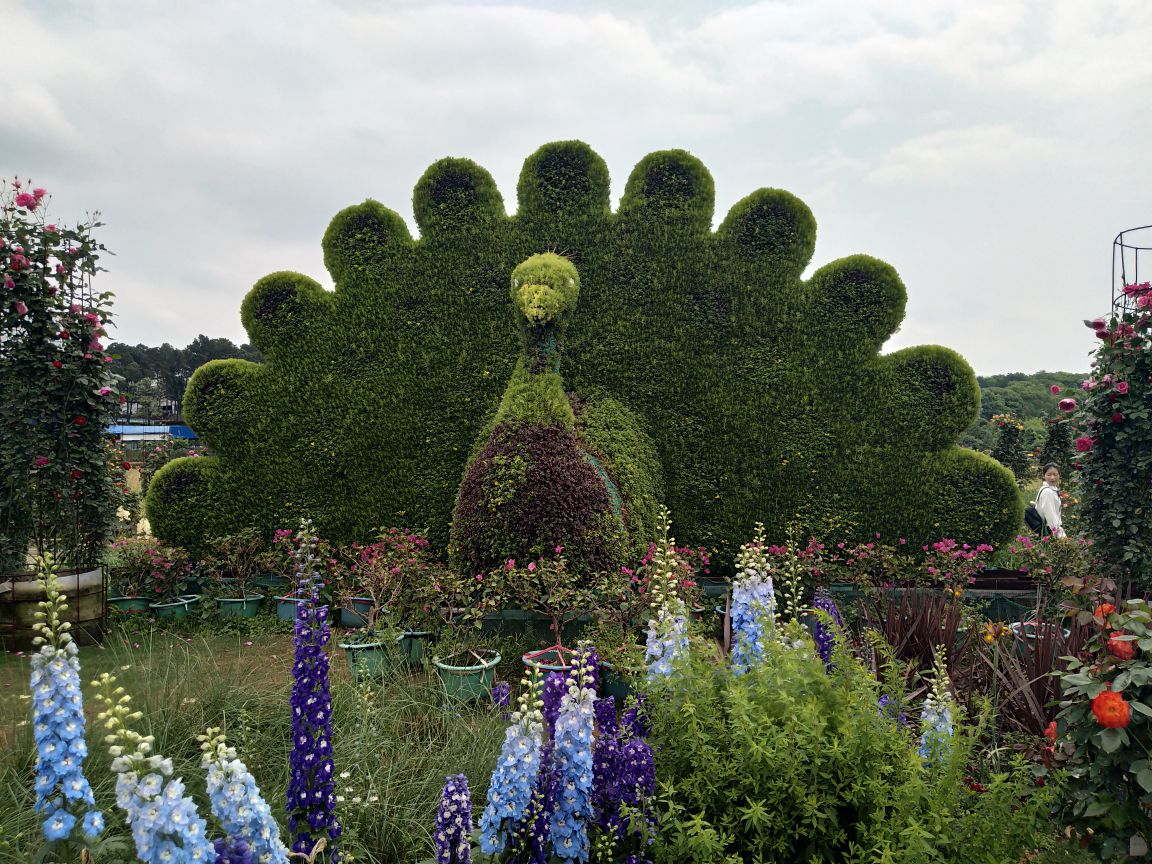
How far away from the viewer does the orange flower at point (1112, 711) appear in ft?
6.55

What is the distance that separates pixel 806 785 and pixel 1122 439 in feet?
14.7

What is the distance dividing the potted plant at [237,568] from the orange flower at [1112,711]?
22.3ft

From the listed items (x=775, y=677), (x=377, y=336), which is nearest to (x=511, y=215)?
(x=377, y=336)

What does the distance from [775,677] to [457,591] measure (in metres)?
3.21

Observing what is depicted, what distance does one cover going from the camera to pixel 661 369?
6973mm

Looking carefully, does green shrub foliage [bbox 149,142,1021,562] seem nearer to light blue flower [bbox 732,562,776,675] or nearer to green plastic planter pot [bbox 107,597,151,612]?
green plastic planter pot [bbox 107,597,151,612]

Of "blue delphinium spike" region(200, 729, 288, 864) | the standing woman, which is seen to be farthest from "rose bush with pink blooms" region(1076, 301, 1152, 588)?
"blue delphinium spike" region(200, 729, 288, 864)

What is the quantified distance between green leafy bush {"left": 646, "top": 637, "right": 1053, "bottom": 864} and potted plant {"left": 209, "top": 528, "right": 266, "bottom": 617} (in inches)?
234

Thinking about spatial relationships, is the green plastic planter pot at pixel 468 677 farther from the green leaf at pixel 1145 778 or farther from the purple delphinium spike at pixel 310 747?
the green leaf at pixel 1145 778

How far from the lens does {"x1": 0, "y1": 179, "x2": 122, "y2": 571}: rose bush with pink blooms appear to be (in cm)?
587

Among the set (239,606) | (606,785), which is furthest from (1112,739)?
(239,606)

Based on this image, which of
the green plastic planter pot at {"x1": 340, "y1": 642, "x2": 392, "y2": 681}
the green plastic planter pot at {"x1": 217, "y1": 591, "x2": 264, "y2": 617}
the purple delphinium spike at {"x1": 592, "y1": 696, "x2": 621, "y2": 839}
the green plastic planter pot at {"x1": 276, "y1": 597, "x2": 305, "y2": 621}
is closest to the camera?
the purple delphinium spike at {"x1": 592, "y1": 696, "x2": 621, "y2": 839}

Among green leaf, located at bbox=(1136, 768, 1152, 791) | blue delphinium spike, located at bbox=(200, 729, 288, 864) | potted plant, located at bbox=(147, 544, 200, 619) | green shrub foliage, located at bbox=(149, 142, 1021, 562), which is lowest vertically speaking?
potted plant, located at bbox=(147, 544, 200, 619)

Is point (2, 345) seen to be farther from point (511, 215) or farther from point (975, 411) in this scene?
point (975, 411)
